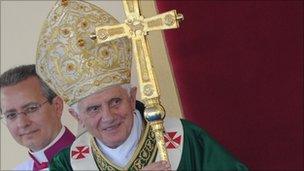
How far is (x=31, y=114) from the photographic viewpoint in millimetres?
2064

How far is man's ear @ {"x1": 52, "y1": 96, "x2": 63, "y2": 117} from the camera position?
207 centimetres

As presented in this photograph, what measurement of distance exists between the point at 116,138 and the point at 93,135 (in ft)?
0.26

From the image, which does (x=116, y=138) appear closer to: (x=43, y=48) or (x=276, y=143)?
(x=43, y=48)

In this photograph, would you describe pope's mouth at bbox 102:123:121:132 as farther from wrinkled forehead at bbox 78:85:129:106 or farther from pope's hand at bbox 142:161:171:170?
pope's hand at bbox 142:161:171:170

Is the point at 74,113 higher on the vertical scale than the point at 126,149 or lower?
higher

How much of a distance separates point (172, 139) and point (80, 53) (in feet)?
1.35

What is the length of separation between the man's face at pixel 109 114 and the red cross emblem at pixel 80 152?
0.10 meters

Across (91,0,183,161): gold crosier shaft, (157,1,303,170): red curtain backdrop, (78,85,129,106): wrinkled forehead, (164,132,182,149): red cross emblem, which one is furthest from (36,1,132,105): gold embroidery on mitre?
(157,1,303,170): red curtain backdrop

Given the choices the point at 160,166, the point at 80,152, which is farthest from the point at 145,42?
the point at 80,152

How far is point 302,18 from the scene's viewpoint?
217cm

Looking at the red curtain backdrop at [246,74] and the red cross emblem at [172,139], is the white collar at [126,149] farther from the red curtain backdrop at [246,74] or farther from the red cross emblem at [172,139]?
the red curtain backdrop at [246,74]

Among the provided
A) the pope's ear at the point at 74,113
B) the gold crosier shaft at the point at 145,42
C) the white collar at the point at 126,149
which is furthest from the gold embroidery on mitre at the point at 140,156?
the gold crosier shaft at the point at 145,42

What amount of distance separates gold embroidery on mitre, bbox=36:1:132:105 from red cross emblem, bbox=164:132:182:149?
8.9 inches

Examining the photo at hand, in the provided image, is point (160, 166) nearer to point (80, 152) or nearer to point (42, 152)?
point (80, 152)
